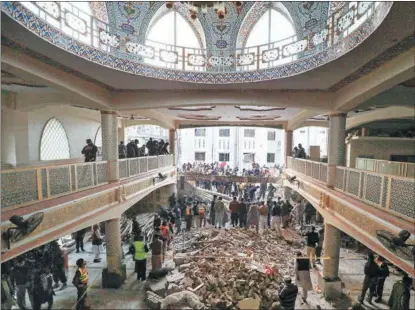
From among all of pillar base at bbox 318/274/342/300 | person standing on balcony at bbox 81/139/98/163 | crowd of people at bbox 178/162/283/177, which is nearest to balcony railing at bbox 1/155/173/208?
person standing on balcony at bbox 81/139/98/163

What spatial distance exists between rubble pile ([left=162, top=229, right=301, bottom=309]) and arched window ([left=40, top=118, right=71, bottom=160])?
21.3ft

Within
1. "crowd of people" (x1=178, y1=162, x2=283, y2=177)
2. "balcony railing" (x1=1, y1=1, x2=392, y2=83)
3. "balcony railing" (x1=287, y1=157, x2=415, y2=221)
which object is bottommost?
"crowd of people" (x1=178, y1=162, x2=283, y2=177)

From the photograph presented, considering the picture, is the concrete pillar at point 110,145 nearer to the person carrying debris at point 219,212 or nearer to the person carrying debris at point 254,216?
the person carrying debris at point 219,212

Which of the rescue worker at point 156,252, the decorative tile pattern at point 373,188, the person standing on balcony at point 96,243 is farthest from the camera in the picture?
the person standing on balcony at point 96,243

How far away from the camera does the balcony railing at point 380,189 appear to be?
378cm

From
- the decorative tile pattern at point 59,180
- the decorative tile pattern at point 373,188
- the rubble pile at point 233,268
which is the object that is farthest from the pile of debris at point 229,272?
the decorative tile pattern at point 59,180

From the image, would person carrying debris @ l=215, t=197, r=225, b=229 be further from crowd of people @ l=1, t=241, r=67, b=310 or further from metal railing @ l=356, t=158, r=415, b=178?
crowd of people @ l=1, t=241, r=67, b=310

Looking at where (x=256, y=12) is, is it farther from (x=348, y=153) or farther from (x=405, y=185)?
(x=348, y=153)

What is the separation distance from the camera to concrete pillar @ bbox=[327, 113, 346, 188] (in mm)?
7258

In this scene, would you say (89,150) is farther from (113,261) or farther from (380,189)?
(380,189)

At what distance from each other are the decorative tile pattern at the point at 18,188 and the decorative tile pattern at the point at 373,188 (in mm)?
6120

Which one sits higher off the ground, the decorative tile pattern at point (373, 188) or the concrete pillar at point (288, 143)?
the concrete pillar at point (288, 143)

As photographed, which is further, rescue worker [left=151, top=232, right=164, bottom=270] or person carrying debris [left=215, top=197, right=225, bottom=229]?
person carrying debris [left=215, top=197, right=225, bottom=229]

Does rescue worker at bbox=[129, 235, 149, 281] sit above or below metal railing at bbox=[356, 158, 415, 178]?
below
